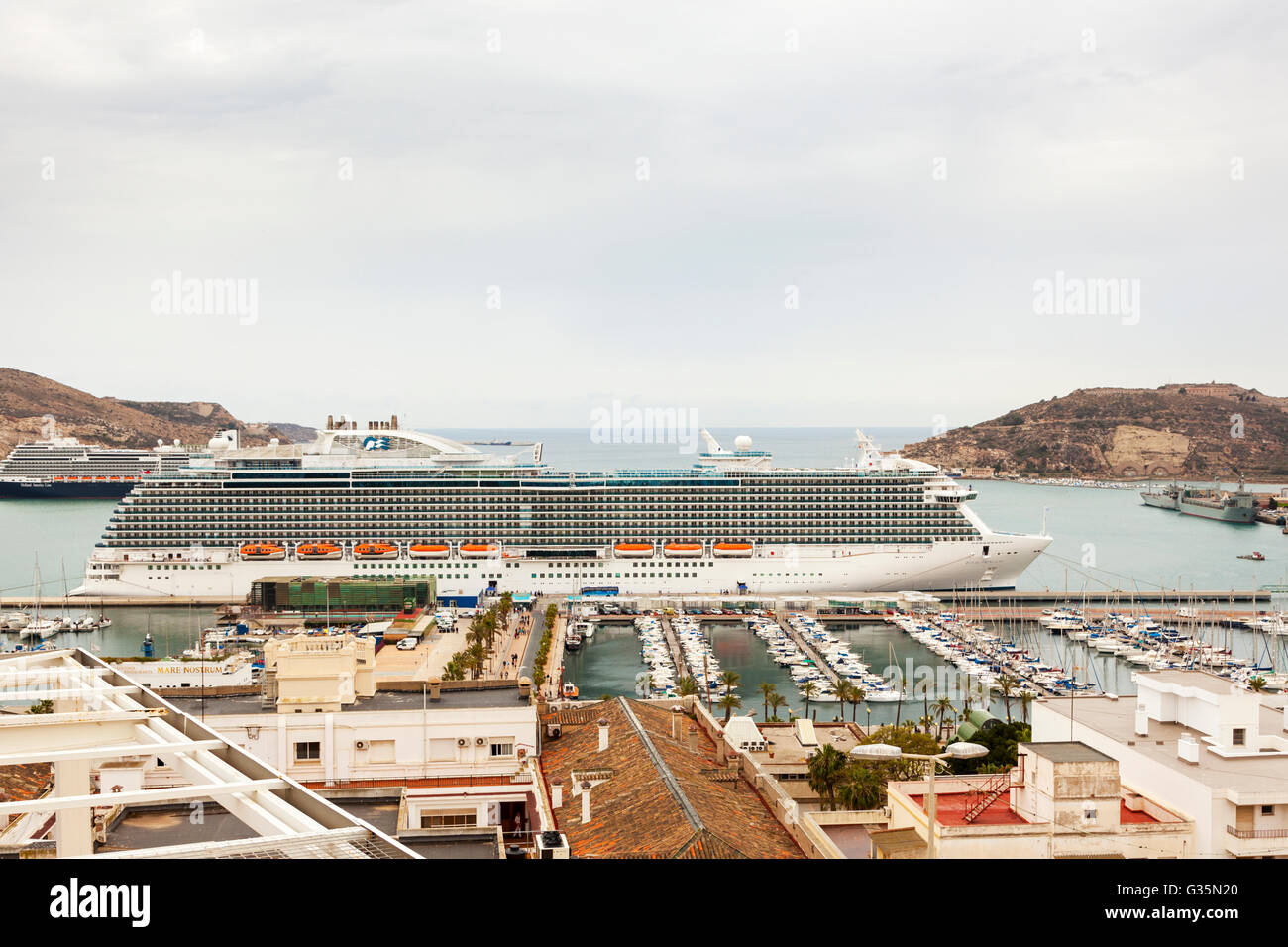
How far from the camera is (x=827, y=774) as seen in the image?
16.9 meters

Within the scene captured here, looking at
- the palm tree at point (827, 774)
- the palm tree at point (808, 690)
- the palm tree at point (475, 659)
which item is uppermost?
the palm tree at point (827, 774)

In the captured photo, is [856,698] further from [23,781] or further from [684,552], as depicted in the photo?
[23,781]

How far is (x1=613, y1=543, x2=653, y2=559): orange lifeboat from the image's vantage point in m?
44.5

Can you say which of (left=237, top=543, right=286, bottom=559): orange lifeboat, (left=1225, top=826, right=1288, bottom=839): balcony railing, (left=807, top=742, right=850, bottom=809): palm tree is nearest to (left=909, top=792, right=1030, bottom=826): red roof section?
(left=1225, top=826, right=1288, bottom=839): balcony railing

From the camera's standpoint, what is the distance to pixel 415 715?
13.7m

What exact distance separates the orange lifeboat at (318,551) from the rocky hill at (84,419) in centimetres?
7526

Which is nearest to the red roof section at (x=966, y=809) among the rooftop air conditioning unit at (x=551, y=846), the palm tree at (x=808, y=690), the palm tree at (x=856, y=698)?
the rooftop air conditioning unit at (x=551, y=846)

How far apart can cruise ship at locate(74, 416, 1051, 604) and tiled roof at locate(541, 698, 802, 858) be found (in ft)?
91.2

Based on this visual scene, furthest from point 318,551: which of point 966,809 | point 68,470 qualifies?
point 68,470

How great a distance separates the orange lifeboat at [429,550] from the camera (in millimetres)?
44781

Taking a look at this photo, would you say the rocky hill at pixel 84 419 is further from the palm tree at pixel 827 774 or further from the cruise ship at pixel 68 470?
the palm tree at pixel 827 774

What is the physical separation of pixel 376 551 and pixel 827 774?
3156cm
